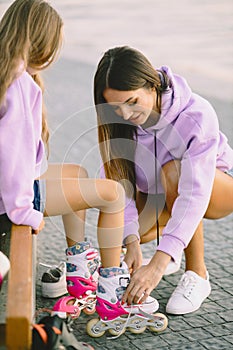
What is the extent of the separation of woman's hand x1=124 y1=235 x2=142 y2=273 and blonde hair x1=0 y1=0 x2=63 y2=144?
2.27 ft

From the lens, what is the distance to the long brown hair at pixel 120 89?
2.56 m

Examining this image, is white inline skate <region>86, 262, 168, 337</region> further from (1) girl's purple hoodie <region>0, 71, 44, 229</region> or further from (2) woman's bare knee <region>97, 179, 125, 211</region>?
(1) girl's purple hoodie <region>0, 71, 44, 229</region>

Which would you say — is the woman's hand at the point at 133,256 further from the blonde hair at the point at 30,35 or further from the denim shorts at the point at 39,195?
the blonde hair at the point at 30,35

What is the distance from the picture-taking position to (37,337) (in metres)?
1.79

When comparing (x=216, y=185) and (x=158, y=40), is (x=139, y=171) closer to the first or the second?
(x=216, y=185)

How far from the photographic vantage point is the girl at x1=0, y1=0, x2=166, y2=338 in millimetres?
2242

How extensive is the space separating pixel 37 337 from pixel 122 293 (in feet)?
2.32

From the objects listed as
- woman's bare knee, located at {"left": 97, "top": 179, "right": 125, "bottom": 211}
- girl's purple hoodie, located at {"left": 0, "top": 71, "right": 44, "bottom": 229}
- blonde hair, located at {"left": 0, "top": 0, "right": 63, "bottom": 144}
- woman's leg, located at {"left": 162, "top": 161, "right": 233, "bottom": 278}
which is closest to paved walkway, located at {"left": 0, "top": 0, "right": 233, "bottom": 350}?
woman's leg, located at {"left": 162, "top": 161, "right": 233, "bottom": 278}

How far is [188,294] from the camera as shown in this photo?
2.69 m

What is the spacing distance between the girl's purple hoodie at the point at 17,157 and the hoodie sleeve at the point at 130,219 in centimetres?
59

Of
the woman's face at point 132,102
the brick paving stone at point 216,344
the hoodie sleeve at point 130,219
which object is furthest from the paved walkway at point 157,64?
the woman's face at point 132,102

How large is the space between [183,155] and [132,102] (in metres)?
0.28

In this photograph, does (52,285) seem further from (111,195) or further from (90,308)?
(111,195)

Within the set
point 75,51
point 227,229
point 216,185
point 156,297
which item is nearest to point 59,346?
point 156,297
